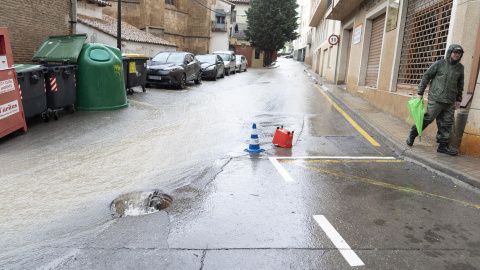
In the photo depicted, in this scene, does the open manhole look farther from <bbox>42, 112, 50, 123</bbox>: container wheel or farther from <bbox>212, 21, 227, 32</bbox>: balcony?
<bbox>212, 21, 227, 32</bbox>: balcony

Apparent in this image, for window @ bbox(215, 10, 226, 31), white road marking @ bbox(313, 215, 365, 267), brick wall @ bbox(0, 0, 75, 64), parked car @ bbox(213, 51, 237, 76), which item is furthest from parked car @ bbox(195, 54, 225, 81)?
window @ bbox(215, 10, 226, 31)

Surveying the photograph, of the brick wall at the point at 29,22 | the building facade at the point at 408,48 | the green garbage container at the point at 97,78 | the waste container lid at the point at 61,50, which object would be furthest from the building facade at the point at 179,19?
the green garbage container at the point at 97,78

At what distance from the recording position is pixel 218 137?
292 inches

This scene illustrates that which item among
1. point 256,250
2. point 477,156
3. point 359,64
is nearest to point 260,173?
point 256,250

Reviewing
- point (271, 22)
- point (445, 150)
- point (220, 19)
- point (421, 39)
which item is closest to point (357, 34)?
point (421, 39)

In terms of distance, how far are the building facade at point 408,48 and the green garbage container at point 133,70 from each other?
854cm

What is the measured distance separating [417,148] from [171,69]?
36.6ft

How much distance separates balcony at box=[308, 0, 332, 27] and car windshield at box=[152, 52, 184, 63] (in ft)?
30.7

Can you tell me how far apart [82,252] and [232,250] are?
128 centimetres

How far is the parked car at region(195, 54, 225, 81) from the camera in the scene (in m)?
21.1

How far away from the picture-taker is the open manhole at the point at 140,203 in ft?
13.0

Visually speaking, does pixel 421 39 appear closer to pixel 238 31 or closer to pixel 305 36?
pixel 238 31

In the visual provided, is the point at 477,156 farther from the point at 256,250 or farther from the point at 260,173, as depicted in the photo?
the point at 256,250

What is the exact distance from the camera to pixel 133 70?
43.1ft
